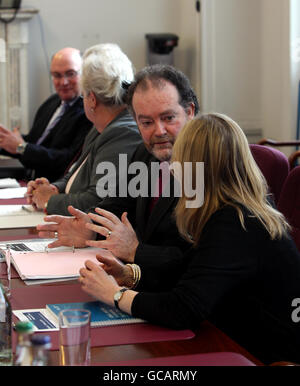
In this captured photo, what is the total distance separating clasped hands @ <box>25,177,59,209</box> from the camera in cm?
286

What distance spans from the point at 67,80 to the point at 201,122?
3.01 m

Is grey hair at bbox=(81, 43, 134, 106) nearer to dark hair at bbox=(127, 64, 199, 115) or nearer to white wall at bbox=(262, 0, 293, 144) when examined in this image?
dark hair at bbox=(127, 64, 199, 115)

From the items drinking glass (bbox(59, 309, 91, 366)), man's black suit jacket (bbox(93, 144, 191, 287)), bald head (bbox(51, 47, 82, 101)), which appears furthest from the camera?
bald head (bbox(51, 47, 82, 101))

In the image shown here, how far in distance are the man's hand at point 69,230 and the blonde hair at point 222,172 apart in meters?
0.66

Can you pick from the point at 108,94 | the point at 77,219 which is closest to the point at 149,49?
the point at 108,94

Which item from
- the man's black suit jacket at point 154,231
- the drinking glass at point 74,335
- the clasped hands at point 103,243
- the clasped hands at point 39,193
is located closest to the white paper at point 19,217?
the clasped hands at point 39,193

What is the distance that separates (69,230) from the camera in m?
2.17

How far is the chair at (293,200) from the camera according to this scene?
2.08 m

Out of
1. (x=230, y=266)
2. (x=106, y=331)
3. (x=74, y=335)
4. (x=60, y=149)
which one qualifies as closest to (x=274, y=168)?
(x=230, y=266)

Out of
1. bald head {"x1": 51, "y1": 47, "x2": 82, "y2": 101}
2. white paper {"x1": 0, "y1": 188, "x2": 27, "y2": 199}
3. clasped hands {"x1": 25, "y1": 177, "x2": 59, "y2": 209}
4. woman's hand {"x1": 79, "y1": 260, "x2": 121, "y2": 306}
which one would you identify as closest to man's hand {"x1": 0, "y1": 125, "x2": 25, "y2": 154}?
bald head {"x1": 51, "y1": 47, "x2": 82, "y2": 101}

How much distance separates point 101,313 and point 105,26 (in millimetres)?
5145

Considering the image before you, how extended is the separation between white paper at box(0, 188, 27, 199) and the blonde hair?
1.82m

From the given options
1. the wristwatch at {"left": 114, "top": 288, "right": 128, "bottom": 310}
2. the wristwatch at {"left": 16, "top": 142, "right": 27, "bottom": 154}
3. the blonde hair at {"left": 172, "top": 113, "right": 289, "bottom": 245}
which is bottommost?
the wristwatch at {"left": 16, "top": 142, "right": 27, "bottom": 154}

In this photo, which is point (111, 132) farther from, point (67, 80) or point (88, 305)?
point (67, 80)
